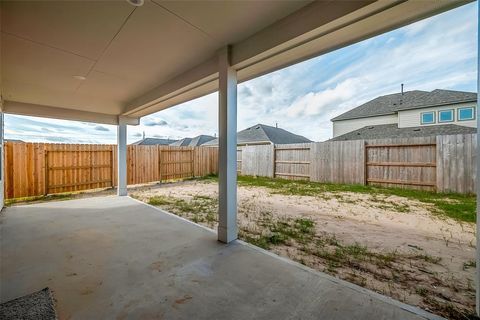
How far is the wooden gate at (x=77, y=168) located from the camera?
5836 mm

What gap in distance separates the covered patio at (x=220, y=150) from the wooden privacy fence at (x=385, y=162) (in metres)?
5.53

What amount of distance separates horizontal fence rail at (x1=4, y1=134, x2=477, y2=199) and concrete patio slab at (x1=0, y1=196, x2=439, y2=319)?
11.2 feet

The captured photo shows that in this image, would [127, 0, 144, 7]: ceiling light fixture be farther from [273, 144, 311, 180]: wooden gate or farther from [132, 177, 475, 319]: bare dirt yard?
[273, 144, 311, 180]: wooden gate

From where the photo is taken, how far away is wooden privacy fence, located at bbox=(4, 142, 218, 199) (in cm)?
525

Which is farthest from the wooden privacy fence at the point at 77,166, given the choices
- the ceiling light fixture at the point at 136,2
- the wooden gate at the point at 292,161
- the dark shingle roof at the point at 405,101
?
the dark shingle roof at the point at 405,101

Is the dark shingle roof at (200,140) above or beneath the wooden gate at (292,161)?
above

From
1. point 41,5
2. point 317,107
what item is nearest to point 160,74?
point 41,5

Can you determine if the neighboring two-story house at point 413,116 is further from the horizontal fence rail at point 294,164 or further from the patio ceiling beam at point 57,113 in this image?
the patio ceiling beam at point 57,113

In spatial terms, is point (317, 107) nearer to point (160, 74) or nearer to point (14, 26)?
point (160, 74)

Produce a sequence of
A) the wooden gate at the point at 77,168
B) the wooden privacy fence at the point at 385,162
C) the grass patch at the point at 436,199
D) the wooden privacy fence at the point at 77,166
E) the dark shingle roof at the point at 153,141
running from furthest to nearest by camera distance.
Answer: the dark shingle roof at the point at 153,141, the wooden gate at the point at 77,168, the wooden privacy fence at the point at 77,166, the wooden privacy fence at the point at 385,162, the grass patch at the point at 436,199

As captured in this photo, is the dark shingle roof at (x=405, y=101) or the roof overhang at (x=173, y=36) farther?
the dark shingle roof at (x=405, y=101)

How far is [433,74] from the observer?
6.33 m

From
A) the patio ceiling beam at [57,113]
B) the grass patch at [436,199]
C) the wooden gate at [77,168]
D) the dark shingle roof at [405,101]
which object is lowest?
the grass patch at [436,199]

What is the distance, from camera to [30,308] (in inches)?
56.4
